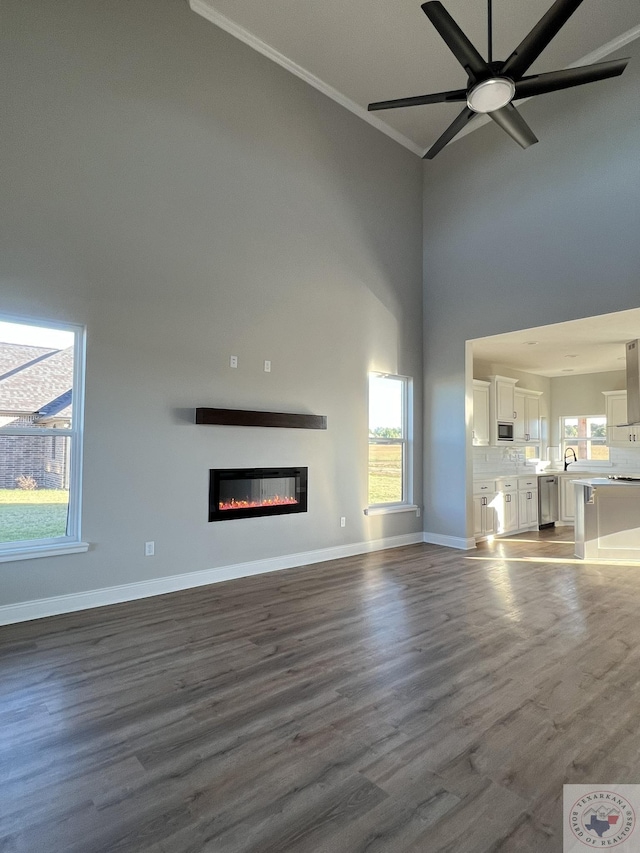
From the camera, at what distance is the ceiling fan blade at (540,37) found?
2.80 m

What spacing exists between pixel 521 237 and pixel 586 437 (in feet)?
15.8

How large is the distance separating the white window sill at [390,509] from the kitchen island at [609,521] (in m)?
2.04

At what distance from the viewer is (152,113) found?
4301 mm

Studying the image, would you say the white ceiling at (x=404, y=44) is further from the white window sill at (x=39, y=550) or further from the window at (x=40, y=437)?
the white window sill at (x=39, y=550)

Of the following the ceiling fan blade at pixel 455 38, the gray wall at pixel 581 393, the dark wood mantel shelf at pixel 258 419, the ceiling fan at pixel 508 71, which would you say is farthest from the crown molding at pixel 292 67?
the gray wall at pixel 581 393

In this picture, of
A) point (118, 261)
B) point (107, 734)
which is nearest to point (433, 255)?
point (118, 261)

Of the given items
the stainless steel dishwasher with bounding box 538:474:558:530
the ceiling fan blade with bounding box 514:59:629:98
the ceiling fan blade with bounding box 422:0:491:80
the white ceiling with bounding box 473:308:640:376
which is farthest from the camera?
the stainless steel dishwasher with bounding box 538:474:558:530

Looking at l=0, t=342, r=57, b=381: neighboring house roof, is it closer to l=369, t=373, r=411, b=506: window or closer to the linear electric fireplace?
the linear electric fireplace

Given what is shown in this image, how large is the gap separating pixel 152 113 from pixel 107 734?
4.78 meters

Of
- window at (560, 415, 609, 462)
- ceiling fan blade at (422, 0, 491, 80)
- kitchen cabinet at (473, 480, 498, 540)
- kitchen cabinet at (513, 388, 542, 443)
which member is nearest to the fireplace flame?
kitchen cabinet at (473, 480, 498, 540)

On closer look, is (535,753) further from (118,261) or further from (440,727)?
(118,261)

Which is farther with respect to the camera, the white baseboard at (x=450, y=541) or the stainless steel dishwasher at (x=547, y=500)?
the stainless steel dishwasher at (x=547, y=500)

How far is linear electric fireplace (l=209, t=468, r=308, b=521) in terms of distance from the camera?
4.67 metres
